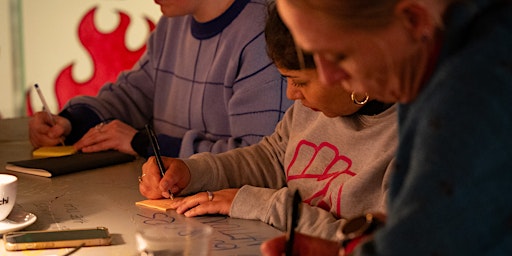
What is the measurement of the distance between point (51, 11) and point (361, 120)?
84.0 inches

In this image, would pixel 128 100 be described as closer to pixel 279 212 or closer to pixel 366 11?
pixel 279 212

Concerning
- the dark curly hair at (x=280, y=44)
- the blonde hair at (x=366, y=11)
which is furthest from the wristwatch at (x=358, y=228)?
the dark curly hair at (x=280, y=44)

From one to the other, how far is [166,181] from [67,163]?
453 millimetres

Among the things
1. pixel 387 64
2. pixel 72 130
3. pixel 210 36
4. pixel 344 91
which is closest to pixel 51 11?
pixel 72 130

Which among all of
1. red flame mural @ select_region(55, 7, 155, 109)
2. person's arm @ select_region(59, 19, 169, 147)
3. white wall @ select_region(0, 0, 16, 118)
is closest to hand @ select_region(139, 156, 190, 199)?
person's arm @ select_region(59, 19, 169, 147)

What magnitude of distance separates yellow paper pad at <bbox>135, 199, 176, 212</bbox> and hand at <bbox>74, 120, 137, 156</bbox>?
552 millimetres

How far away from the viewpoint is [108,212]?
1406mm

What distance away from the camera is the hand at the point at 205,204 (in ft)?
4.54

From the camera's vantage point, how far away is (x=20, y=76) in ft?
10.5

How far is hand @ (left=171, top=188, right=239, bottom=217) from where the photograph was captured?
138 cm

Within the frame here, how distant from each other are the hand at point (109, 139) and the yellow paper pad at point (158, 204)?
55cm

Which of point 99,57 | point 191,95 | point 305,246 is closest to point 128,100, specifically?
point 191,95

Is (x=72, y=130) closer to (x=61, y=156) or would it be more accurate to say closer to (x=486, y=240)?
(x=61, y=156)

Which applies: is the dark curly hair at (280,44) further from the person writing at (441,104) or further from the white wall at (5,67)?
the white wall at (5,67)
